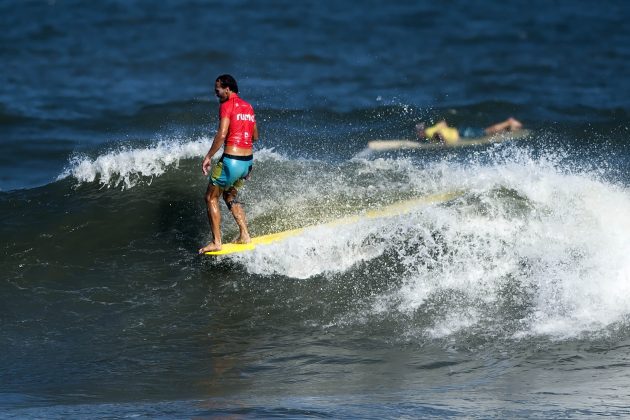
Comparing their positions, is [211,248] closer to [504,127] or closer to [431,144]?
[431,144]

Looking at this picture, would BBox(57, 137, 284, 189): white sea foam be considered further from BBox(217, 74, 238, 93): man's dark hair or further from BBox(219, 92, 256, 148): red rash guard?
BBox(217, 74, 238, 93): man's dark hair

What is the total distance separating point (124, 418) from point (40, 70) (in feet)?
58.5

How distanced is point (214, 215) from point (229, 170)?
1.65 feet

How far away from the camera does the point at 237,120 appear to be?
28.2 feet

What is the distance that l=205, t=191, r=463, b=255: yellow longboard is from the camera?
9.10m

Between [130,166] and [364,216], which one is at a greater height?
[130,166]

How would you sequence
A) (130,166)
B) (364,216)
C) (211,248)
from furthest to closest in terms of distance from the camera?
(130,166) < (364,216) < (211,248)

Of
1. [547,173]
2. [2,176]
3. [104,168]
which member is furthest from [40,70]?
[547,173]

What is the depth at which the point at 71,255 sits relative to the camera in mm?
9742

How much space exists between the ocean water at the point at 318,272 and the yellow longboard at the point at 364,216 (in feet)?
0.48

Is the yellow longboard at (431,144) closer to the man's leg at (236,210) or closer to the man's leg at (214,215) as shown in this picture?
the man's leg at (236,210)

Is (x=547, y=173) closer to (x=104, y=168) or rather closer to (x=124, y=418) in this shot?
(x=104, y=168)

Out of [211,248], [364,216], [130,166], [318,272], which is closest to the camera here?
[211,248]

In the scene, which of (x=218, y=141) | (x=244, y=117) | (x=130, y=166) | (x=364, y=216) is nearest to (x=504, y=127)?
(x=364, y=216)
